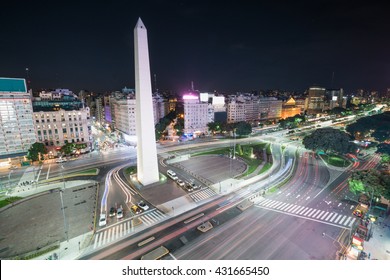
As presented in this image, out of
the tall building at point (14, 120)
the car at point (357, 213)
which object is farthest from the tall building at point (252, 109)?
the tall building at point (14, 120)

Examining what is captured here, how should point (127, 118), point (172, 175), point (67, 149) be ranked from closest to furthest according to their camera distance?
point (172, 175)
point (67, 149)
point (127, 118)

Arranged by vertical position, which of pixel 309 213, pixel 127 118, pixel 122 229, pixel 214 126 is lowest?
pixel 122 229

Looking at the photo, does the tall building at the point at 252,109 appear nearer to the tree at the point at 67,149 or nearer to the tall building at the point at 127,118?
the tall building at the point at 127,118

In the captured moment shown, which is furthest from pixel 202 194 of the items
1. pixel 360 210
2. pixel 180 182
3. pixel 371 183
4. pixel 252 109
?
pixel 252 109

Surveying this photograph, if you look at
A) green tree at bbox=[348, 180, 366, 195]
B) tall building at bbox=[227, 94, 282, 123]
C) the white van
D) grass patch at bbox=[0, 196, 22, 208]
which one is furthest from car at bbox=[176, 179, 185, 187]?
tall building at bbox=[227, 94, 282, 123]

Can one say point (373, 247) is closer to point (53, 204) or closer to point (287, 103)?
point (53, 204)

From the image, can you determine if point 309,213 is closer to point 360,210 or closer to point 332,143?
point 360,210
